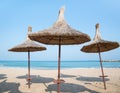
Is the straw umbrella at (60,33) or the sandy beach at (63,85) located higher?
the straw umbrella at (60,33)

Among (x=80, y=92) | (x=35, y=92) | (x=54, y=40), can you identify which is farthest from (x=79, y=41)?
(x=35, y=92)

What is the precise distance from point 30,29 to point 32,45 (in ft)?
3.58

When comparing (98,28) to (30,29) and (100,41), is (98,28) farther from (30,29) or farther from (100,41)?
(30,29)

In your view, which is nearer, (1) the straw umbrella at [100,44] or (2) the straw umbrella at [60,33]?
(2) the straw umbrella at [60,33]

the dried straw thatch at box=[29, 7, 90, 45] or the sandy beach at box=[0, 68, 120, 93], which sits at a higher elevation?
the dried straw thatch at box=[29, 7, 90, 45]

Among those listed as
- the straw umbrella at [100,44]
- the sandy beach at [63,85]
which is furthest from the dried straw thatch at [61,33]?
the sandy beach at [63,85]

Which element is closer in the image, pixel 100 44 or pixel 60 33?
pixel 60 33

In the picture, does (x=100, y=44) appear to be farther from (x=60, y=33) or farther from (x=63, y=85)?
(x=60, y=33)

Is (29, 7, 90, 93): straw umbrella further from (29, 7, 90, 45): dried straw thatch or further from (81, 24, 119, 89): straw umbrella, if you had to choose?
(81, 24, 119, 89): straw umbrella

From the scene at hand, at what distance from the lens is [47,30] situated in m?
6.24

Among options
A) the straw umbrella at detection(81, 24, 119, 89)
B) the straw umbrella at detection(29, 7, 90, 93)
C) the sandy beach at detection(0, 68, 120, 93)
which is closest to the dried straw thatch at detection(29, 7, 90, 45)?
the straw umbrella at detection(29, 7, 90, 93)

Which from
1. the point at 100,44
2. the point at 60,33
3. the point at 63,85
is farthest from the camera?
the point at 63,85

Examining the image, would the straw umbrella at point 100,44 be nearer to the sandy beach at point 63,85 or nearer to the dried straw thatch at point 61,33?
the sandy beach at point 63,85

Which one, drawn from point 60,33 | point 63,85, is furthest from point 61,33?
point 63,85
